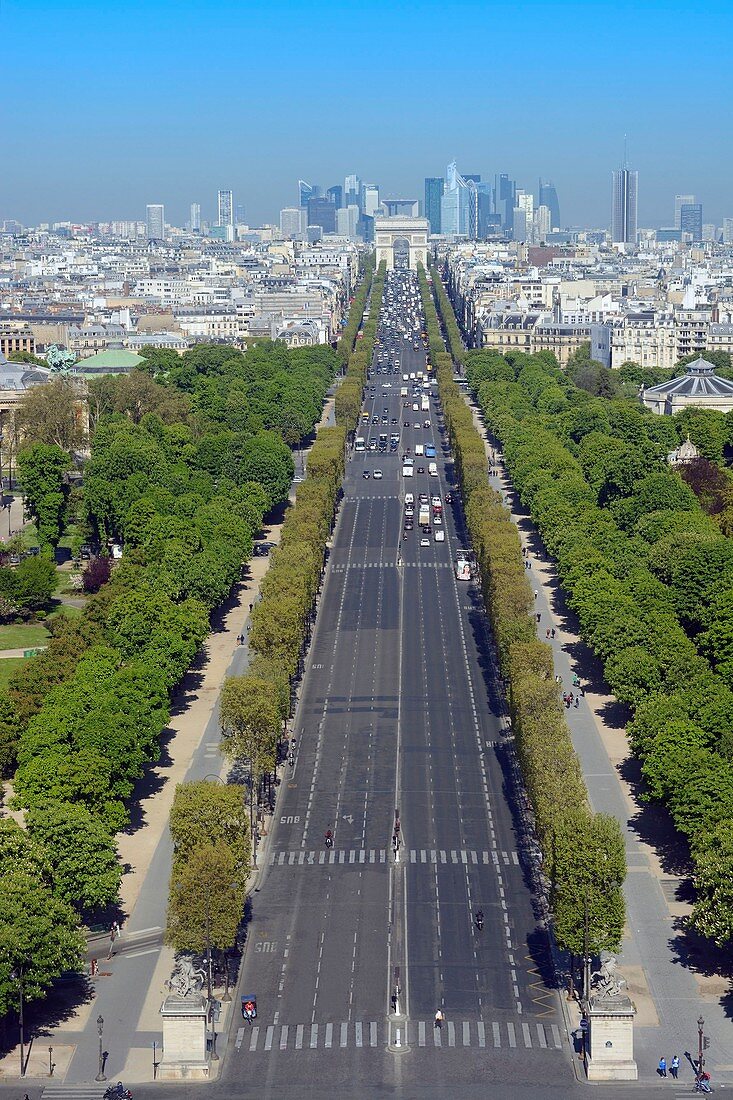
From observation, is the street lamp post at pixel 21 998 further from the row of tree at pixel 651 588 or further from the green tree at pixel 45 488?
the green tree at pixel 45 488

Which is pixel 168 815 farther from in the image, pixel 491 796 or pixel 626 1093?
pixel 626 1093

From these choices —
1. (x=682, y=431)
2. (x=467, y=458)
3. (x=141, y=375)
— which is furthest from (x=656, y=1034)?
(x=141, y=375)

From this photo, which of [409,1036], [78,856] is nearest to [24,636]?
[78,856]

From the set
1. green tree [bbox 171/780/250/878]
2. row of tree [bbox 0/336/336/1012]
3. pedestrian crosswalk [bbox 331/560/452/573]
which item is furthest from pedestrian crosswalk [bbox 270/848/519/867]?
pedestrian crosswalk [bbox 331/560/452/573]

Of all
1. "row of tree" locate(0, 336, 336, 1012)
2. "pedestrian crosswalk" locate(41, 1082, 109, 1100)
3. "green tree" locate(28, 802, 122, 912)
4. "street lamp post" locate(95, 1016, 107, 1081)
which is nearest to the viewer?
"pedestrian crosswalk" locate(41, 1082, 109, 1100)

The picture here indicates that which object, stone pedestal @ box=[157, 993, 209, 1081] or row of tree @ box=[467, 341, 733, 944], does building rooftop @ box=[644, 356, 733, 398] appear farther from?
stone pedestal @ box=[157, 993, 209, 1081]

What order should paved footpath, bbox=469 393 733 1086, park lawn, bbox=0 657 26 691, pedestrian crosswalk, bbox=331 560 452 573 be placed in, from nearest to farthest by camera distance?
paved footpath, bbox=469 393 733 1086
park lawn, bbox=0 657 26 691
pedestrian crosswalk, bbox=331 560 452 573
